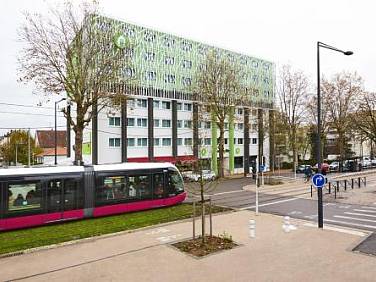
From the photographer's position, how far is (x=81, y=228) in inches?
548

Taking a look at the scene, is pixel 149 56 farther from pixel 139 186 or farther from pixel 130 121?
pixel 139 186

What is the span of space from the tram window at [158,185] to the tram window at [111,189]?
1758mm

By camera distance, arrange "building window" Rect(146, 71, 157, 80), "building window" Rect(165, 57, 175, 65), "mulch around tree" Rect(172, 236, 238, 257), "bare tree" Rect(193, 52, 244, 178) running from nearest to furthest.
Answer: "mulch around tree" Rect(172, 236, 238, 257) < "bare tree" Rect(193, 52, 244, 178) < "building window" Rect(146, 71, 157, 80) < "building window" Rect(165, 57, 175, 65)

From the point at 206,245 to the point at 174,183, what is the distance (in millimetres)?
8151

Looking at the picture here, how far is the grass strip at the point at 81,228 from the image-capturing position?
11898 mm

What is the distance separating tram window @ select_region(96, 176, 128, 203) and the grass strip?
35.2 inches

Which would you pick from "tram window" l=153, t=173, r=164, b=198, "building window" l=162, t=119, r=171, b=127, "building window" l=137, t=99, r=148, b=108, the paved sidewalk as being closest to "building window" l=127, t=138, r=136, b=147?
"building window" l=137, t=99, r=148, b=108

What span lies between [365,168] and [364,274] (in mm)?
50984

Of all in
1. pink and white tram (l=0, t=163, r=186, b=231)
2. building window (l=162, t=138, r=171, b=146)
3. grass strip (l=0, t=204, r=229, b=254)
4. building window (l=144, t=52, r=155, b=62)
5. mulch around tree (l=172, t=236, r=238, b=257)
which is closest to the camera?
mulch around tree (l=172, t=236, r=238, b=257)

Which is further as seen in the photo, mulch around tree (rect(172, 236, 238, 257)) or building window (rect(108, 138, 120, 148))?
building window (rect(108, 138, 120, 148))

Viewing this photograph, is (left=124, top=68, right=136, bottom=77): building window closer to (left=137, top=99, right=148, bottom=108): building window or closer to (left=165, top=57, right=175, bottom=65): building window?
(left=137, top=99, right=148, bottom=108): building window

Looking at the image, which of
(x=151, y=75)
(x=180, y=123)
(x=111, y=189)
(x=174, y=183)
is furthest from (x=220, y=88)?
(x=111, y=189)

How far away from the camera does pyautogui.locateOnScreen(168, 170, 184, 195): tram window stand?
61.9 ft

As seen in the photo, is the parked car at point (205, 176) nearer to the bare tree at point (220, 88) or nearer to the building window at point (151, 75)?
the bare tree at point (220, 88)
